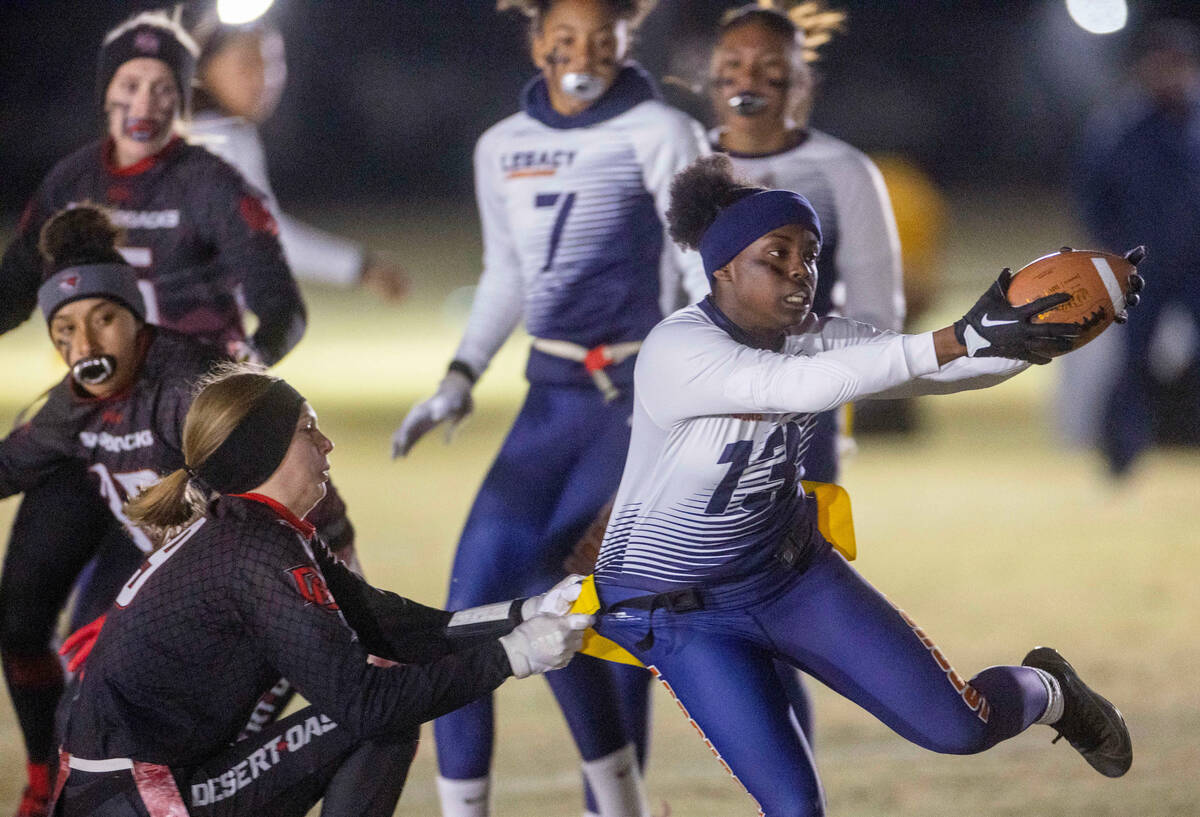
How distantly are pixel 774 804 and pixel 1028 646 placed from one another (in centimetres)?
319

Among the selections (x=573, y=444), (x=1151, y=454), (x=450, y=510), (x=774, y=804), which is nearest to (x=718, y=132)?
(x=573, y=444)

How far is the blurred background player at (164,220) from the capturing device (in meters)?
4.25

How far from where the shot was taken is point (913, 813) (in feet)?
14.2

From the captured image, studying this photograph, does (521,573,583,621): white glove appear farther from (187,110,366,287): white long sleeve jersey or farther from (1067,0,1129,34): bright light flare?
(1067,0,1129,34): bright light flare

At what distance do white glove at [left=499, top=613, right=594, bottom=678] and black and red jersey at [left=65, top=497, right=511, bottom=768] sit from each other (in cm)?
3

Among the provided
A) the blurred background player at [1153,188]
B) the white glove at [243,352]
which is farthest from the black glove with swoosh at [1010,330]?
the blurred background player at [1153,188]

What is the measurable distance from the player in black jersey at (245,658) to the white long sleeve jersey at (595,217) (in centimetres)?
120

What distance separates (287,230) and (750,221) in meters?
2.90

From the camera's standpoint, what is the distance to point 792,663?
10.8ft

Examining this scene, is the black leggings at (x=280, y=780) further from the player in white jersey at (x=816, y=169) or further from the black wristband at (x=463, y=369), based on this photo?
the player in white jersey at (x=816, y=169)

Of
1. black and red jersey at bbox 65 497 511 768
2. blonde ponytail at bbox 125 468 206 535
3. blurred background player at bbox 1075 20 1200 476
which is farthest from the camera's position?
blurred background player at bbox 1075 20 1200 476

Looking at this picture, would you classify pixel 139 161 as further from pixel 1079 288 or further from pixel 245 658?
pixel 1079 288

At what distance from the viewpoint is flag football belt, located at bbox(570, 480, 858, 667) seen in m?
3.23

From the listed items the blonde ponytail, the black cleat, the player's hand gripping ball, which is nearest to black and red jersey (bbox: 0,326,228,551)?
the blonde ponytail
